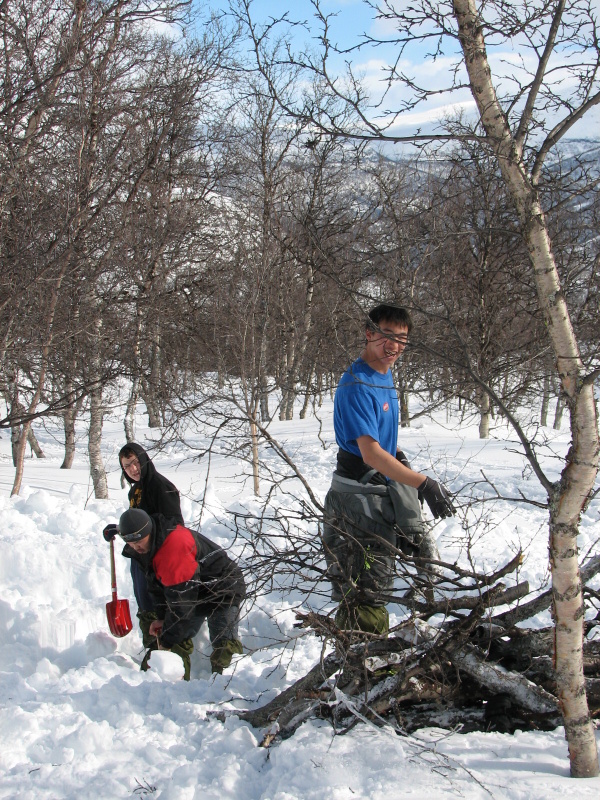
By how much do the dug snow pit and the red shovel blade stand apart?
80 cm

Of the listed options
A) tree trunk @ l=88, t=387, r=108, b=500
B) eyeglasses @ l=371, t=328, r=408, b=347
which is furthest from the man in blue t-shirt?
tree trunk @ l=88, t=387, r=108, b=500

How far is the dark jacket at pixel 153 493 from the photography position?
4.38 metres

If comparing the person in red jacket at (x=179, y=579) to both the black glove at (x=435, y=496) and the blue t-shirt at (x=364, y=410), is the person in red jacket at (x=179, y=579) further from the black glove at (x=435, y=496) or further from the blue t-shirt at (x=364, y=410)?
the black glove at (x=435, y=496)

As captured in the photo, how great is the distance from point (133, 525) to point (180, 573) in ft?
1.41

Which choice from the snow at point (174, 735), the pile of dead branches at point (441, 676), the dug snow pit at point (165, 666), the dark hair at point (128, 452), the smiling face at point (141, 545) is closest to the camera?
the snow at point (174, 735)

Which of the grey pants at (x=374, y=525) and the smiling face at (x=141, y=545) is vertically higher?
the grey pants at (x=374, y=525)

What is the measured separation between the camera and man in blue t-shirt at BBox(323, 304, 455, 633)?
3002 mm

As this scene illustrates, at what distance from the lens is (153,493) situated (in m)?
4.48

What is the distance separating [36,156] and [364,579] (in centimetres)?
452

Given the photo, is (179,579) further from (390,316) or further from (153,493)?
(390,316)

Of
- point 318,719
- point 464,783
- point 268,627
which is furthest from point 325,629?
point 268,627

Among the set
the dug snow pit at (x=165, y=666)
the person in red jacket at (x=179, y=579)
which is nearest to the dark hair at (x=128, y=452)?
the person in red jacket at (x=179, y=579)

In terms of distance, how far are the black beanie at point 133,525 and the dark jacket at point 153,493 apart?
383mm

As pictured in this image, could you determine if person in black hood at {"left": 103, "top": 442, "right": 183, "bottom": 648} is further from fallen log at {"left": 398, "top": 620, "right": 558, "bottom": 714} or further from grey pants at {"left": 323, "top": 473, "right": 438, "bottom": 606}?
fallen log at {"left": 398, "top": 620, "right": 558, "bottom": 714}
